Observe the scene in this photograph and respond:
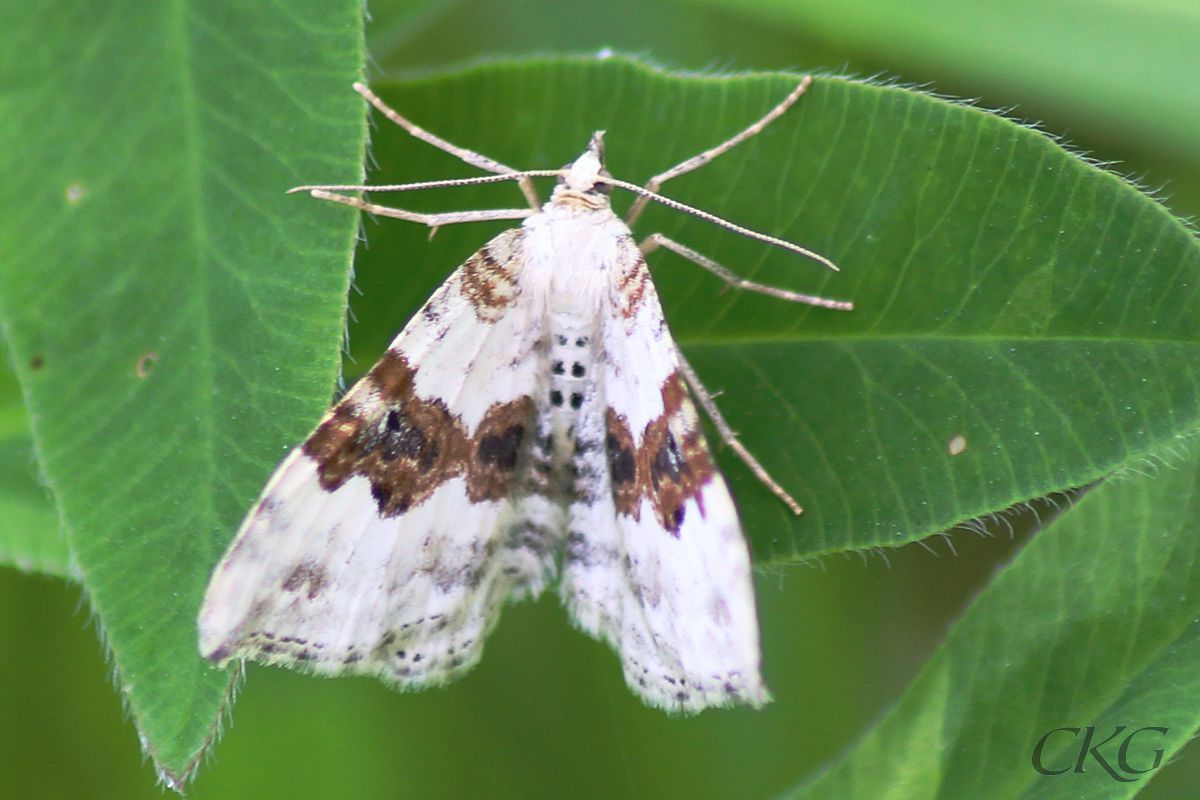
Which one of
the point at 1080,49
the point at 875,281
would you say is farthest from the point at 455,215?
the point at 1080,49

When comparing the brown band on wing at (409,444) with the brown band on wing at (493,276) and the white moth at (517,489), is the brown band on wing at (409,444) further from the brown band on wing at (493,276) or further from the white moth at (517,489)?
the brown band on wing at (493,276)

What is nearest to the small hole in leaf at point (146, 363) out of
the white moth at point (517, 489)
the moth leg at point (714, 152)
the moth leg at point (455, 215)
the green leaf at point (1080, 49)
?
the white moth at point (517, 489)

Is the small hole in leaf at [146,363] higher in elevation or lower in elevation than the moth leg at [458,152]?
lower

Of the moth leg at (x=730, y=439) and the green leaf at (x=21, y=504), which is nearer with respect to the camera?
the moth leg at (x=730, y=439)

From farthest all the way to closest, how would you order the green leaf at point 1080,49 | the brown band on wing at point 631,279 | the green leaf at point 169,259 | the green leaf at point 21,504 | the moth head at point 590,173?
1. the green leaf at point 1080,49
2. the green leaf at point 21,504
3. the moth head at point 590,173
4. the brown band on wing at point 631,279
5. the green leaf at point 169,259

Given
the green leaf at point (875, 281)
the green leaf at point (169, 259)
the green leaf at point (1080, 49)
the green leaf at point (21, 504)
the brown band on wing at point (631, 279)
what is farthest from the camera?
the green leaf at point (1080, 49)
